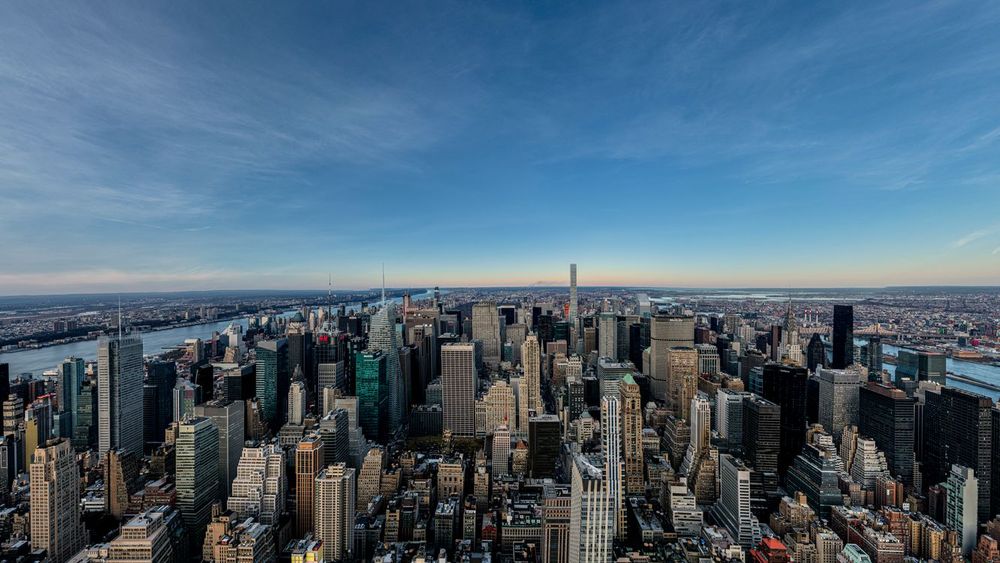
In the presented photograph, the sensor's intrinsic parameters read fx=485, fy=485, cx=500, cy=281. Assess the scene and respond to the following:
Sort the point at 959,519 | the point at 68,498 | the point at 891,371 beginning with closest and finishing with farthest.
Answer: the point at 68,498, the point at 959,519, the point at 891,371

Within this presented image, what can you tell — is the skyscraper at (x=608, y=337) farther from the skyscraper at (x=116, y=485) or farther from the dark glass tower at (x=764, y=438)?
the skyscraper at (x=116, y=485)

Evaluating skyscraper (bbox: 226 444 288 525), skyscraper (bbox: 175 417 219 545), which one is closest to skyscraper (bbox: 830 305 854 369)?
skyscraper (bbox: 226 444 288 525)

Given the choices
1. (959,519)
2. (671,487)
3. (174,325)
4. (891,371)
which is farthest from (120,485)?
(891,371)

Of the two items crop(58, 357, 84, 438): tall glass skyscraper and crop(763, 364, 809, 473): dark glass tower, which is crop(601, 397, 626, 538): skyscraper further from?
crop(58, 357, 84, 438): tall glass skyscraper

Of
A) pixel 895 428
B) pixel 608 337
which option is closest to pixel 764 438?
pixel 895 428

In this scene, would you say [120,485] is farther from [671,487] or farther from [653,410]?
[653,410]

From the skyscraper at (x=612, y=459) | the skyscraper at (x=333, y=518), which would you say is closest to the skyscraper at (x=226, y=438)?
the skyscraper at (x=333, y=518)
